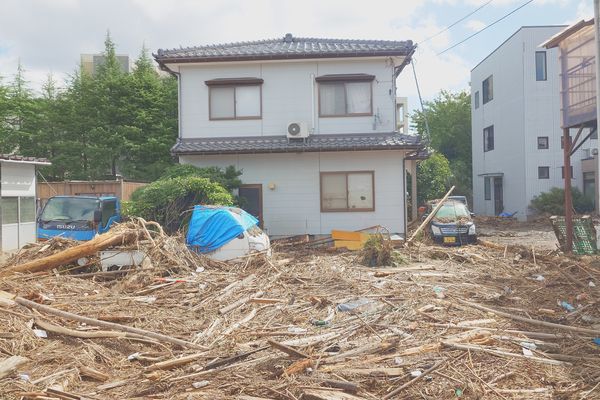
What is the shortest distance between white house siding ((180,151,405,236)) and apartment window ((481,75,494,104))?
18.4 m

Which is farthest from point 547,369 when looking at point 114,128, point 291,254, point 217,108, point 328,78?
point 114,128

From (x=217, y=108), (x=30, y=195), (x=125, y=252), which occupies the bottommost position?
(x=125, y=252)

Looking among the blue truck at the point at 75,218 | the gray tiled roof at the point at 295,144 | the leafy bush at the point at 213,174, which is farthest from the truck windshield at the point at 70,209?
the gray tiled roof at the point at 295,144

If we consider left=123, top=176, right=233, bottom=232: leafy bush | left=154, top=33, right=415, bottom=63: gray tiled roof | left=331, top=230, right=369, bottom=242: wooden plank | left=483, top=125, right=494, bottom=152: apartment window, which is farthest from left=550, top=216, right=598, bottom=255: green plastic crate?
left=483, top=125, right=494, bottom=152: apartment window

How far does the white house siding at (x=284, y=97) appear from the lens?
1608 centimetres

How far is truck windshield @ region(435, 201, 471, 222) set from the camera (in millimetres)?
15758

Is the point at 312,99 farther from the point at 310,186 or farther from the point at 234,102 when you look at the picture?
the point at 310,186

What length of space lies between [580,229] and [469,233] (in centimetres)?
366

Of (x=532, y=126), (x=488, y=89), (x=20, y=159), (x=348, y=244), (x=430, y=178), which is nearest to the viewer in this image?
(x=20, y=159)

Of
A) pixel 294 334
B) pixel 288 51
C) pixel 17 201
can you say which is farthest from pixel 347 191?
pixel 294 334

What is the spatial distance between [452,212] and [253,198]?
6.75 m

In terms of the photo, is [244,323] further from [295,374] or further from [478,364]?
[478,364]

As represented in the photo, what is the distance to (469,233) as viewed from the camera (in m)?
15.5

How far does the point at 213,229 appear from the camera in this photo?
35.3ft
